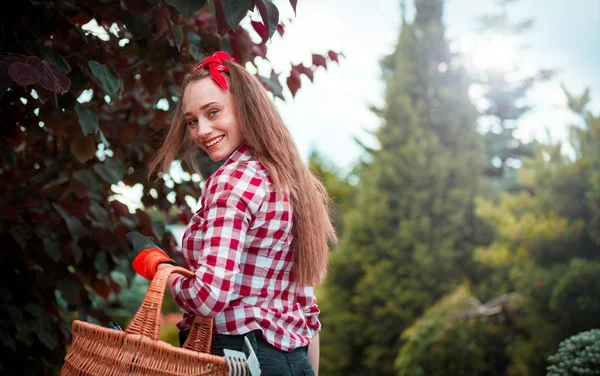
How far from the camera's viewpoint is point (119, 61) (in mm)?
2461

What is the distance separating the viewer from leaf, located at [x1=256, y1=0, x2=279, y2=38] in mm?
1590

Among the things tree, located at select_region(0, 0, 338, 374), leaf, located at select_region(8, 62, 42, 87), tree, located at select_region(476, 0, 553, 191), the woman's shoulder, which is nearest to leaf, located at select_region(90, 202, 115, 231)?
tree, located at select_region(0, 0, 338, 374)

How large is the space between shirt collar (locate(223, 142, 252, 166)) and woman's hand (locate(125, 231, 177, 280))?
0.29 metres

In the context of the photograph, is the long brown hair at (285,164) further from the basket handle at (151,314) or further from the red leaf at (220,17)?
the basket handle at (151,314)

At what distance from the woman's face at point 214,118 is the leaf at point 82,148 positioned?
2.15ft

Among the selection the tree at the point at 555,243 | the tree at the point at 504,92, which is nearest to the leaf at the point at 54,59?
the tree at the point at 555,243

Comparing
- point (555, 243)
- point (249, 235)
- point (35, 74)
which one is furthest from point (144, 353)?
point (555, 243)

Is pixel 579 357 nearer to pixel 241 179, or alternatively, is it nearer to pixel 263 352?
pixel 263 352

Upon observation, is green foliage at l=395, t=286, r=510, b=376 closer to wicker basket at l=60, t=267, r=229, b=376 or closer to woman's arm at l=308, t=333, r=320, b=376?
woman's arm at l=308, t=333, r=320, b=376

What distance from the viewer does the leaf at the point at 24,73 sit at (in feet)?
4.95

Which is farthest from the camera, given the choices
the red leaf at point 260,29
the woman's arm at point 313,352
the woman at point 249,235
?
the red leaf at point 260,29

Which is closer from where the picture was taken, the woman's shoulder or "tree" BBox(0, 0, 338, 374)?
the woman's shoulder

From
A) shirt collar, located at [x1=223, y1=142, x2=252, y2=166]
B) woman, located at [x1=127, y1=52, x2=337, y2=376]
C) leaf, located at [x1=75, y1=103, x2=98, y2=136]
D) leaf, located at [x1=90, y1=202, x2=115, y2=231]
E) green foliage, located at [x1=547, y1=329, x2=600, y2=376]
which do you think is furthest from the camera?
leaf, located at [x1=90, y1=202, x2=115, y2=231]

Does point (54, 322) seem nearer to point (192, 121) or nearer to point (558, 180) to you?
point (192, 121)
